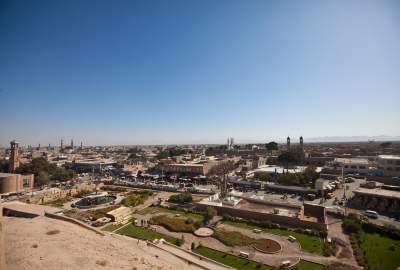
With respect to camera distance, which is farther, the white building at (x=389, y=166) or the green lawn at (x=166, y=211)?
the white building at (x=389, y=166)

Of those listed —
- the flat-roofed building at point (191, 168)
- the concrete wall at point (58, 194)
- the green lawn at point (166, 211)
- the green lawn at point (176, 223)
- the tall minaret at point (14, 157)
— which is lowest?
the green lawn at point (166, 211)

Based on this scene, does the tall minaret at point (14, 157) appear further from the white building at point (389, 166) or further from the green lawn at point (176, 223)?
the white building at point (389, 166)

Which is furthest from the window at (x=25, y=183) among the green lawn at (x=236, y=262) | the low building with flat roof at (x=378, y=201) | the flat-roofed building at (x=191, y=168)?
the low building with flat roof at (x=378, y=201)

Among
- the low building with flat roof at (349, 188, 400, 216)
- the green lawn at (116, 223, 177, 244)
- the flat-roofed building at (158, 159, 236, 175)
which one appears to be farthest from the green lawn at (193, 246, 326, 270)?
the flat-roofed building at (158, 159, 236, 175)

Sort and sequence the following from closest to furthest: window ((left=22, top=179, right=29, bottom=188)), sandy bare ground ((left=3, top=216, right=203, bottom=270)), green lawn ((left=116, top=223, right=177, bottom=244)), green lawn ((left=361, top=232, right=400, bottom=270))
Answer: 1. sandy bare ground ((left=3, top=216, right=203, bottom=270))
2. green lawn ((left=361, top=232, right=400, bottom=270))
3. green lawn ((left=116, top=223, right=177, bottom=244))
4. window ((left=22, top=179, right=29, bottom=188))

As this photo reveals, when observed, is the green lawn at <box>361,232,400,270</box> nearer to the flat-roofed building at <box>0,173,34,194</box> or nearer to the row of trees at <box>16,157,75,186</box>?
the flat-roofed building at <box>0,173,34,194</box>
